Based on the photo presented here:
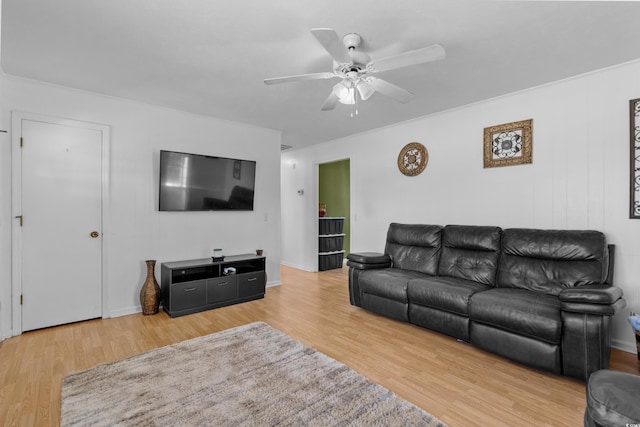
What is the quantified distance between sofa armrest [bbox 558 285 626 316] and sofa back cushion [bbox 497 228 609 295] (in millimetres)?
443

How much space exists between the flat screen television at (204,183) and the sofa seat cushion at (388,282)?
214 centimetres

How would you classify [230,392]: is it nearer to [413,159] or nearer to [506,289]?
[506,289]

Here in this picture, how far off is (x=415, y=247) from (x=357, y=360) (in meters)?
1.81

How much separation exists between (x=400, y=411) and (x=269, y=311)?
2.21 meters

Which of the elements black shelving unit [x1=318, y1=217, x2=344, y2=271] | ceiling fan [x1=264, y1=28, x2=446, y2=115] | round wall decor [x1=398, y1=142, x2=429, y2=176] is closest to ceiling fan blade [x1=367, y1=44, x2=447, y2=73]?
ceiling fan [x1=264, y1=28, x2=446, y2=115]

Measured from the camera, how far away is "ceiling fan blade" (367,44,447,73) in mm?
1964

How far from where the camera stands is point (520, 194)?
3396mm

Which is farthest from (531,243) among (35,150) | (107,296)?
(35,150)

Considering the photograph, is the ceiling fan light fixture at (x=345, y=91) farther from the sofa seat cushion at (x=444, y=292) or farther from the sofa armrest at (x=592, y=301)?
the sofa armrest at (x=592, y=301)

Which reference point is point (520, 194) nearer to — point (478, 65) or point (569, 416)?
point (478, 65)

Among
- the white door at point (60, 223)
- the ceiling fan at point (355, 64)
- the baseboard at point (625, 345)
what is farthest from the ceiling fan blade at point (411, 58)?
the white door at point (60, 223)

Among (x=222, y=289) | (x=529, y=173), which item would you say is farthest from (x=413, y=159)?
(x=222, y=289)

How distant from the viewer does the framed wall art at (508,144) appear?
334 cm

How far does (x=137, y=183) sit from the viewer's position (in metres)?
A: 3.73
